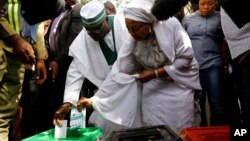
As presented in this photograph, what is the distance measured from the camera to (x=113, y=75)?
250 centimetres

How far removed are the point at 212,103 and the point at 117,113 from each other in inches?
43.2

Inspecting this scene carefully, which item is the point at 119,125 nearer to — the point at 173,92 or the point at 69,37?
the point at 173,92

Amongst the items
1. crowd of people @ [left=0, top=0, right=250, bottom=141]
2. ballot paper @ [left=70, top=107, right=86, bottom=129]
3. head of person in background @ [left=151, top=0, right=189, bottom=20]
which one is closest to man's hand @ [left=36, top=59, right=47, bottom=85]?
crowd of people @ [left=0, top=0, right=250, bottom=141]

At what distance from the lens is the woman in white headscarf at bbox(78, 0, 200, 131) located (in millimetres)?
2379

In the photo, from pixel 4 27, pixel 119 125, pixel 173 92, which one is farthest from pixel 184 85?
pixel 4 27

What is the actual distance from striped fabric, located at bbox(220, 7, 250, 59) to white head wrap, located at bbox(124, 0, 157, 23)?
0.40 meters

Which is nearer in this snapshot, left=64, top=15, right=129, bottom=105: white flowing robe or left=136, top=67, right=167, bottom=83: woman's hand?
left=136, top=67, right=167, bottom=83: woman's hand

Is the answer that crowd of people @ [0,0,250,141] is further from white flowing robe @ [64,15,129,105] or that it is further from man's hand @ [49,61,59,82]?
man's hand @ [49,61,59,82]

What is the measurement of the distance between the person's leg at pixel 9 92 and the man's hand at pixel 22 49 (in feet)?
0.43

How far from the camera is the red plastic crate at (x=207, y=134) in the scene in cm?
192

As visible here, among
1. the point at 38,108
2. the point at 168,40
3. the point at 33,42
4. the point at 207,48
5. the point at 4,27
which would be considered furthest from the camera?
the point at 38,108

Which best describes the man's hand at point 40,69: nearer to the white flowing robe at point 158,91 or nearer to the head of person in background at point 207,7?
the white flowing robe at point 158,91

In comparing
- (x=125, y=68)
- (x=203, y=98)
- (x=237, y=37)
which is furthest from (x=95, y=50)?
(x=203, y=98)

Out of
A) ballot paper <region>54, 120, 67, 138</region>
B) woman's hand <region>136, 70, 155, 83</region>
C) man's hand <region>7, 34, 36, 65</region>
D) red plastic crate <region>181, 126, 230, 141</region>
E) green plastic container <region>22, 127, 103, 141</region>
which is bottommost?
green plastic container <region>22, 127, 103, 141</region>
